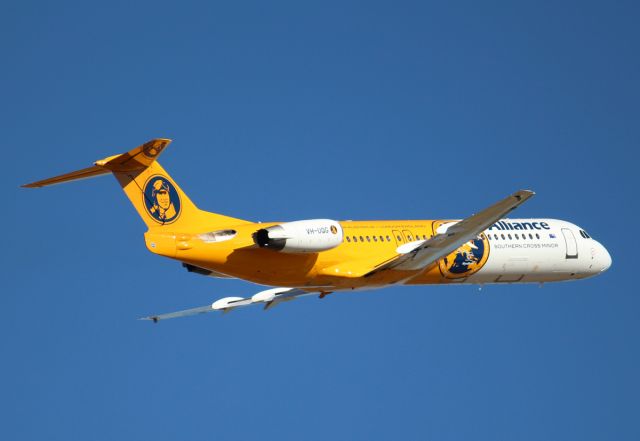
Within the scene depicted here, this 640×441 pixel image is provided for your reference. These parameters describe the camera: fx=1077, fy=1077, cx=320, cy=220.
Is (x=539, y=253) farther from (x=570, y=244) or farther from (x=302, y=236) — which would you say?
(x=302, y=236)

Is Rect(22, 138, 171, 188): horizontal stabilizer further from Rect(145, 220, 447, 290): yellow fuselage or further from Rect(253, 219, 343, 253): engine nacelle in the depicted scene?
Rect(253, 219, 343, 253): engine nacelle

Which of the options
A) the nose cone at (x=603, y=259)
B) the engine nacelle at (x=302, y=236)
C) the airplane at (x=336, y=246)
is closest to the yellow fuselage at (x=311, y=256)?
the airplane at (x=336, y=246)

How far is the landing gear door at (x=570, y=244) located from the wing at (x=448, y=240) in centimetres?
708

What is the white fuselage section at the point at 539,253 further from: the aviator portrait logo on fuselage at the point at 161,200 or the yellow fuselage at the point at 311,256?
the aviator portrait logo on fuselage at the point at 161,200

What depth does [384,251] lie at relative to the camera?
1405 inches

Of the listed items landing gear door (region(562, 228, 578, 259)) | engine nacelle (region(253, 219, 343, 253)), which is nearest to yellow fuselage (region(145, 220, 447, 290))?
engine nacelle (region(253, 219, 343, 253))

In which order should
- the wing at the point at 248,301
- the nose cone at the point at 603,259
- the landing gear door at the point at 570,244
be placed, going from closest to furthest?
the wing at the point at 248,301 < the landing gear door at the point at 570,244 < the nose cone at the point at 603,259

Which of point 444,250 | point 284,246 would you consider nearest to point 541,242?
point 444,250

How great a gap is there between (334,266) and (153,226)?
245 inches

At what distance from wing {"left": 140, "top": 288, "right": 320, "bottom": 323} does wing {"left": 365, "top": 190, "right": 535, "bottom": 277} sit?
4154 millimetres

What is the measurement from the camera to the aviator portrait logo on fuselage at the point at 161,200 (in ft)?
103

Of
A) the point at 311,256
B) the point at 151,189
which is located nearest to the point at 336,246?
the point at 311,256

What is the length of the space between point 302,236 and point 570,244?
503 inches

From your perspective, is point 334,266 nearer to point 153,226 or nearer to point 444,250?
point 444,250
